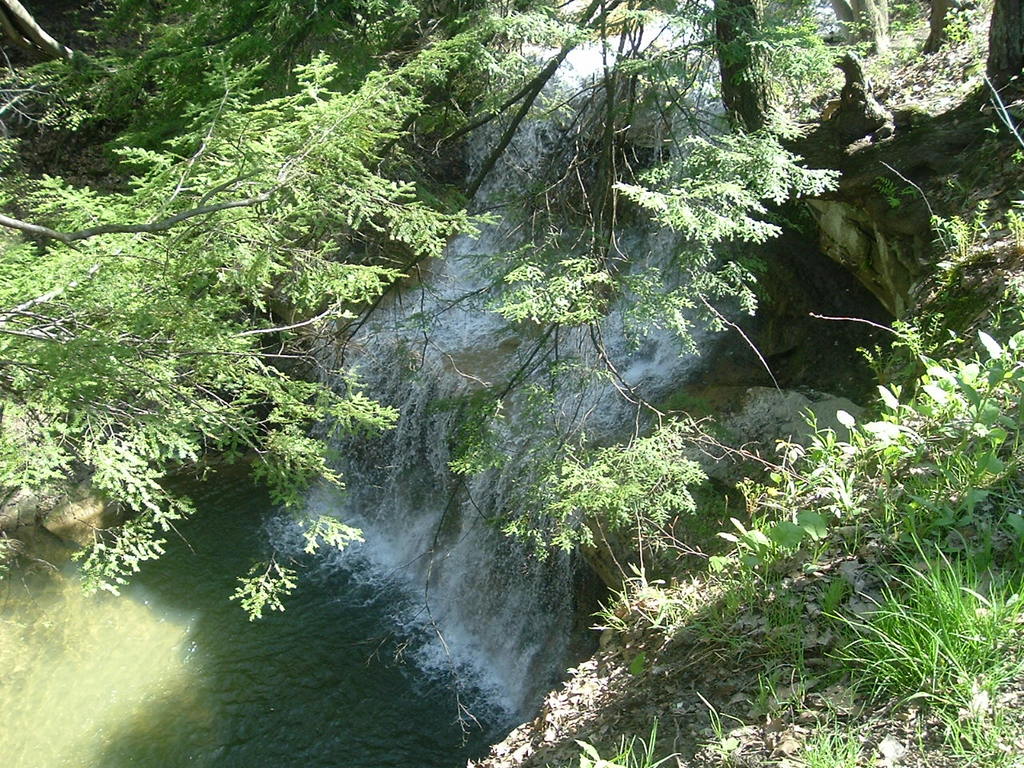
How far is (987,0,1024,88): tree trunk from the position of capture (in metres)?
5.46

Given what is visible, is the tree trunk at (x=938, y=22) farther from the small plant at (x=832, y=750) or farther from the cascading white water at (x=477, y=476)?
the small plant at (x=832, y=750)

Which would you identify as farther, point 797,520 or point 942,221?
point 942,221

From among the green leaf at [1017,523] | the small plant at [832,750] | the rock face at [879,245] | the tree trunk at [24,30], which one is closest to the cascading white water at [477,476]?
the rock face at [879,245]

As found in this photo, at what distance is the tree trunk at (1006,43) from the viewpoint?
215 inches

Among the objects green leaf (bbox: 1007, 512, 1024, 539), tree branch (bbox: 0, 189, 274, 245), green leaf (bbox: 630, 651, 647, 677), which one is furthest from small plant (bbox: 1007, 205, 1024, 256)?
tree branch (bbox: 0, 189, 274, 245)

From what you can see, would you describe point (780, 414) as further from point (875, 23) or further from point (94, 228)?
point (94, 228)

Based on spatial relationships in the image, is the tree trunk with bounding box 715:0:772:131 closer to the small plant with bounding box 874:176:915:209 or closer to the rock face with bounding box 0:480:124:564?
the small plant with bounding box 874:176:915:209

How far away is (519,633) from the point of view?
23.7 feet

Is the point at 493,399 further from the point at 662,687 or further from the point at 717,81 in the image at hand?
the point at 717,81

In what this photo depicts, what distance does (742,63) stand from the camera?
5.65 meters

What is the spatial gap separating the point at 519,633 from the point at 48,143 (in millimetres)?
11639

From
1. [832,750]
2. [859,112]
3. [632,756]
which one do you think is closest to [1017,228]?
[859,112]

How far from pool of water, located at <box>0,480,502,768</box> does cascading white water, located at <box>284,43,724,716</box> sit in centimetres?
45

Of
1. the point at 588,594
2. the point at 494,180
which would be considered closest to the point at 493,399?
the point at 588,594
